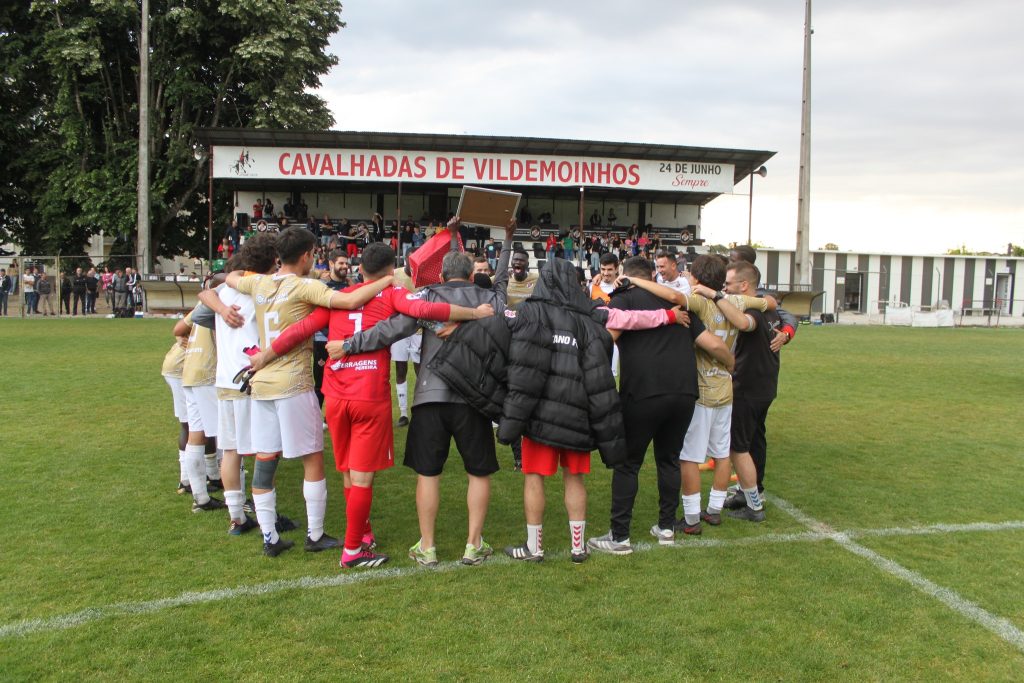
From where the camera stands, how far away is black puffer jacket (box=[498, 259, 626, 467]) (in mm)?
4367

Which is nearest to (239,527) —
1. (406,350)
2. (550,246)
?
(406,350)

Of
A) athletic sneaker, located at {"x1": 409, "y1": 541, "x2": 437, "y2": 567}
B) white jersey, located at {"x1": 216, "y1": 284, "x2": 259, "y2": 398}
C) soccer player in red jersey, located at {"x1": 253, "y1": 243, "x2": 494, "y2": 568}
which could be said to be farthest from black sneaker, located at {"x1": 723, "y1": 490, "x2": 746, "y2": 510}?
white jersey, located at {"x1": 216, "y1": 284, "x2": 259, "y2": 398}

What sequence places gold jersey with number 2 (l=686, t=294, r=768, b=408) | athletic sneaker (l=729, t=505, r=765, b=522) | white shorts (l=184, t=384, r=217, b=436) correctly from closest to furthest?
gold jersey with number 2 (l=686, t=294, r=768, b=408)
white shorts (l=184, t=384, r=217, b=436)
athletic sneaker (l=729, t=505, r=765, b=522)

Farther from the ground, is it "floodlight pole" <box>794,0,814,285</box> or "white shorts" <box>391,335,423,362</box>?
"floodlight pole" <box>794,0,814,285</box>

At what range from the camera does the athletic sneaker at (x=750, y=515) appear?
558cm

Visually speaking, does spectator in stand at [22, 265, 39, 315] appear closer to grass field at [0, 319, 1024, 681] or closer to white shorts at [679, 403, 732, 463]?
grass field at [0, 319, 1024, 681]

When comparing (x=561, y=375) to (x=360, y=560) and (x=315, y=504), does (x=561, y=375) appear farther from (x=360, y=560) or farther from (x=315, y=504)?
(x=315, y=504)

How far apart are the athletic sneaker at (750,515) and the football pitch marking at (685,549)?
282 mm

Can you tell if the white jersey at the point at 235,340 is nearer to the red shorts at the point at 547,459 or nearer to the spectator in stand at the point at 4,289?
the red shorts at the point at 547,459

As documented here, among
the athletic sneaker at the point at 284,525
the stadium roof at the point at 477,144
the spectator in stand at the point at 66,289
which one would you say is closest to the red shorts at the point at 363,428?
the athletic sneaker at the point at 284,525

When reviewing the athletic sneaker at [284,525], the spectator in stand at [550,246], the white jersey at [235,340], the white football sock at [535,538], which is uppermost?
the spectator in stand at [550,246]

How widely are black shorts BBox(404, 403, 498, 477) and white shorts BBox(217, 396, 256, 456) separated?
1089mm

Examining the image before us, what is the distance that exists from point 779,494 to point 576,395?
2.85 meters

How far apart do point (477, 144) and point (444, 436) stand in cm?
2678
